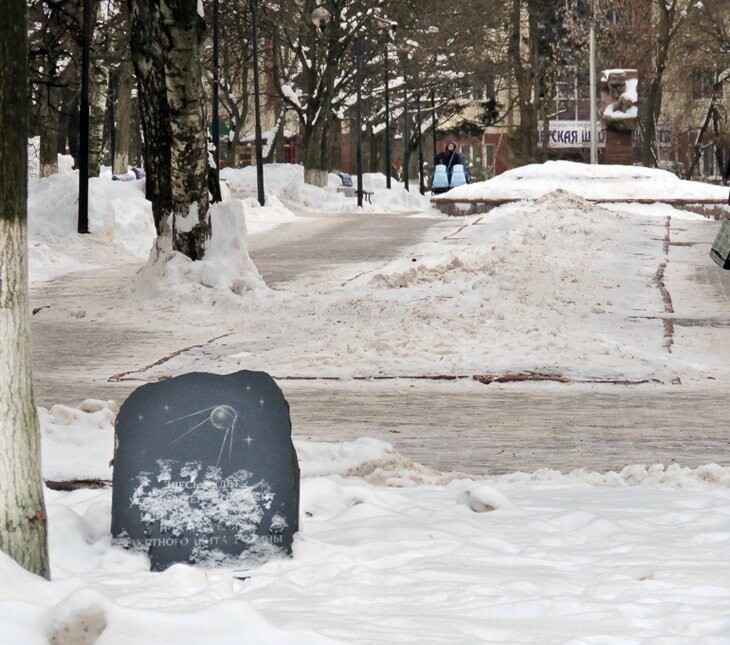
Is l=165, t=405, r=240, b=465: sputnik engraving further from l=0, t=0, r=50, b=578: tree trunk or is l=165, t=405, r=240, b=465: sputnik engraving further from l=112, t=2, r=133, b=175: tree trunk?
l=112, t=2, r=133, b=175: tree trunk

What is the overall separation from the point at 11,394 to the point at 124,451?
595 millimetres

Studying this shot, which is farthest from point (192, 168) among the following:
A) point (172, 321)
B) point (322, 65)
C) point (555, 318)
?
point (322, 65)

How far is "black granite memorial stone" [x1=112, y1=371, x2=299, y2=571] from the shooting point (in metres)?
5.44

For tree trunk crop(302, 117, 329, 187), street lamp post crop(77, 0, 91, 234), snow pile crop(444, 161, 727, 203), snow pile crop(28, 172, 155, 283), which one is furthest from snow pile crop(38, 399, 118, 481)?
tree trunk crop(302, 117, 329, 187)

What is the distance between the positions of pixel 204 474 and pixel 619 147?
43063 mm

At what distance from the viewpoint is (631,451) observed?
27.3 ft

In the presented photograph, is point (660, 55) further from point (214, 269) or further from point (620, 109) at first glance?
point (214, 269)

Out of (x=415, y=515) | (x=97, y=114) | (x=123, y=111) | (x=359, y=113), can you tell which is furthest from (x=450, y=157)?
(x=415, y=515)

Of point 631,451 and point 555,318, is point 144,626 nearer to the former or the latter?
point 631,451

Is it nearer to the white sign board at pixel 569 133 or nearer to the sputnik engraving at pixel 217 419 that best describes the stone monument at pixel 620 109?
the sputnik engraving at pixel 217 419

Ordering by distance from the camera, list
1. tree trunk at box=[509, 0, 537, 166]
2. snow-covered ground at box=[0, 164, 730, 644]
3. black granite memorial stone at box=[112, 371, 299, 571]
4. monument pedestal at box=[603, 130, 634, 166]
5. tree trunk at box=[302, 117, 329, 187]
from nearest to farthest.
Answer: snow-covered ground at box=[0, 164, 730, 644] → black granite memorial stone at box=[112, 371, 299, 571] → tree trunk at box=[302, 117, 329, 187] → monument pedestal at box=[603, 130, 634, 166] → tree trunk at box=[509, 0, 537, 166]

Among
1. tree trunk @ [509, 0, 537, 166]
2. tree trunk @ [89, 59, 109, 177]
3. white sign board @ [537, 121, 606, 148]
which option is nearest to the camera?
tree trunk @ [89, 59, 109, 177]

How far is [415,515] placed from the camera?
21.1ft

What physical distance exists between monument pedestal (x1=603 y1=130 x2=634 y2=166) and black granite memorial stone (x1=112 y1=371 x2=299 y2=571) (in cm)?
4234
